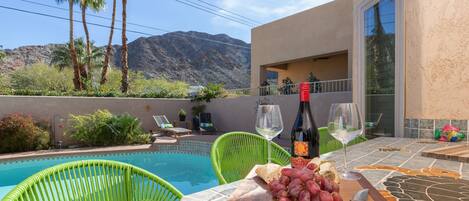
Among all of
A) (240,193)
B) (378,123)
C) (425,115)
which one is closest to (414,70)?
(425,115)

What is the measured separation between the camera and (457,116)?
239 cm

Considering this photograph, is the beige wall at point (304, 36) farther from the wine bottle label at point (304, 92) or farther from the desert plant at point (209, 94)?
the wine bottle label at point (304, 92)

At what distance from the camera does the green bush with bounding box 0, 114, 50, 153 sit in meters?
8.01

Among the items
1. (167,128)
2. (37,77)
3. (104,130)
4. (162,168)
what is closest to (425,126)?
(162,168)

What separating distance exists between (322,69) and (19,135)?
432 inches

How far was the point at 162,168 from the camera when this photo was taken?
7262 millimetres

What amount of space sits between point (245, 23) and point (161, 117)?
21.7m

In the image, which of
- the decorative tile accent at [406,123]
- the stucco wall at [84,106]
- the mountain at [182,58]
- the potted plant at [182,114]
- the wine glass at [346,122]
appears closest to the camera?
the wine glass at [346,122]

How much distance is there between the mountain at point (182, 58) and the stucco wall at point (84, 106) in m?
37.2

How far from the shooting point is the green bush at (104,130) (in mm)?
9133

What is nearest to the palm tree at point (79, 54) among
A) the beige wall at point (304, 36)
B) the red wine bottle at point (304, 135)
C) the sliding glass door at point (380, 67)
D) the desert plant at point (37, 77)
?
the desert plant at point (37, 77)

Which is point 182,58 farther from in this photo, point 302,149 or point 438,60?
point 302,149

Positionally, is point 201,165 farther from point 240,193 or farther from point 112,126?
point 240,193

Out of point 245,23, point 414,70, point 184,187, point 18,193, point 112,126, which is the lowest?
point 184,187
